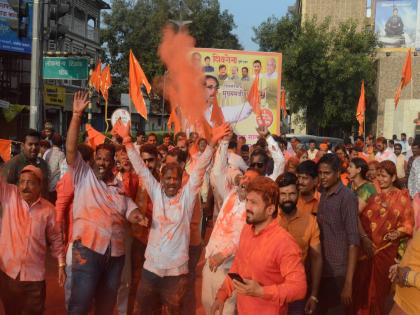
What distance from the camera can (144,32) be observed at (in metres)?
36.8

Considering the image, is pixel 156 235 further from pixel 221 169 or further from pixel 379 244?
pixel 379 244

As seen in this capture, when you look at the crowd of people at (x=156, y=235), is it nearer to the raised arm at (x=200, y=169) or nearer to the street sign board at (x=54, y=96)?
the raised arm at (x=200, y=169)

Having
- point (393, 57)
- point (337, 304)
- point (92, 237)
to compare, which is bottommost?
point (337, 304)

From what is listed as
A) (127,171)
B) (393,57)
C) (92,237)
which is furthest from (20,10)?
(393,57)

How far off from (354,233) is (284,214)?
0.61 meters

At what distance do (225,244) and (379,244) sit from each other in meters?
1.99

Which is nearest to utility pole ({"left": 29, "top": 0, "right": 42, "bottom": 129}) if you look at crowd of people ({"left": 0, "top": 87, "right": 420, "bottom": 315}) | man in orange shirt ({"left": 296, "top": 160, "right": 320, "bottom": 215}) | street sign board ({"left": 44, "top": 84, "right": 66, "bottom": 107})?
crowd of people ({"left": 0, "top": 87, "right": 420, "bottom": 315})

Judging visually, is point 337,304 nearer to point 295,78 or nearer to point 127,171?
point 127,171

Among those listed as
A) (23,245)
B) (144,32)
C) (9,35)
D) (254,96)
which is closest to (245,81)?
(254,96)

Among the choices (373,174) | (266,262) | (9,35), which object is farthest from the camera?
(9,35)

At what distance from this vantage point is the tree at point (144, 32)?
34.8 meters

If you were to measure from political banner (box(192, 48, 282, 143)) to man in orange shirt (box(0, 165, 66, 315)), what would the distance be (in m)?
11.6

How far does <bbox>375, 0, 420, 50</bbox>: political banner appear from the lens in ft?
144

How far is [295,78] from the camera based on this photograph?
110ft
